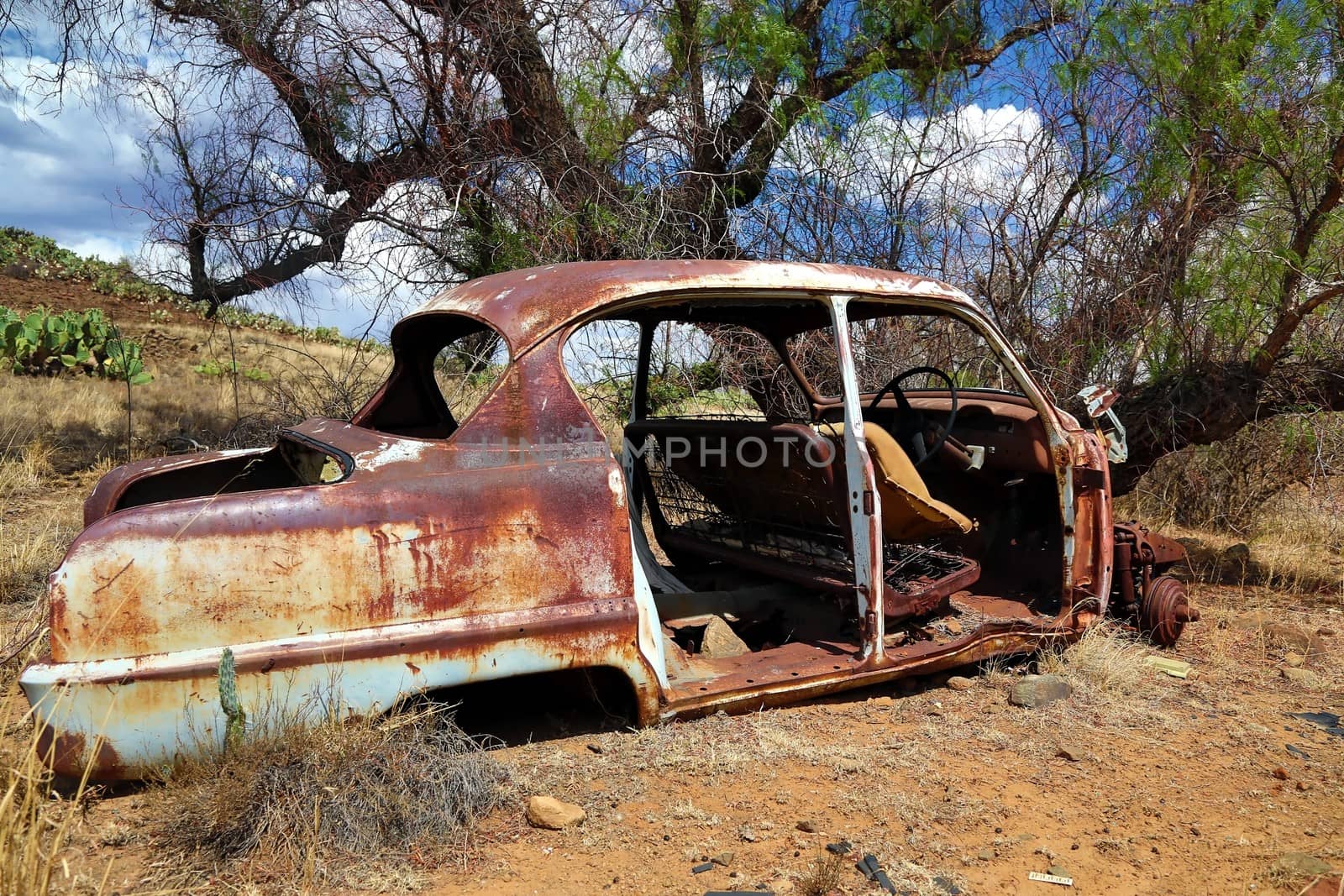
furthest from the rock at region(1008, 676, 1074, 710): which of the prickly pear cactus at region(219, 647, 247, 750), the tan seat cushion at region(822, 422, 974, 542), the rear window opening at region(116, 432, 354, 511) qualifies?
the prickly pear cactus at region(219, 647, 247, 750)

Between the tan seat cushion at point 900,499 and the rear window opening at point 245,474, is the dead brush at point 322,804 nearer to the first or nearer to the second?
the rear window opening at point 245,474

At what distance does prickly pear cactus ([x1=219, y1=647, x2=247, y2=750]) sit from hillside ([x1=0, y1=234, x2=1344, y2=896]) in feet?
0.31

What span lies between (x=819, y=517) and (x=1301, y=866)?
202 cm

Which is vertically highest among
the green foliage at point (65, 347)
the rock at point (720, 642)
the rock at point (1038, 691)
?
the green foliage at point (65, 347)

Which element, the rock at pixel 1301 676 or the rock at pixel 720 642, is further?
the rock at pixel 1301 676

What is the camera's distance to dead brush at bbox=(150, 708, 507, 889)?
8.12 feet

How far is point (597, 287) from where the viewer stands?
11.0ft

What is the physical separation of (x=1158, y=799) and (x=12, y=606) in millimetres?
4903

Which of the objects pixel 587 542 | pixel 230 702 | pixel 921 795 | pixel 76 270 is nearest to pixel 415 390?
pixel 587 542

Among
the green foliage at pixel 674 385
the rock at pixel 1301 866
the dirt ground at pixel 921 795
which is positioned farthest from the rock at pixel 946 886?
the green foliage at pixel 674 385

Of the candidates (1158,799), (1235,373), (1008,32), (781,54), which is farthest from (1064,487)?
(1008,32)

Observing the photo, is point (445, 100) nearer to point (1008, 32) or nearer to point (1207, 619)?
point (1008, 32)

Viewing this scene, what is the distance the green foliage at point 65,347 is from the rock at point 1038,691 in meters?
11.4

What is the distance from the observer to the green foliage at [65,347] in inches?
493
